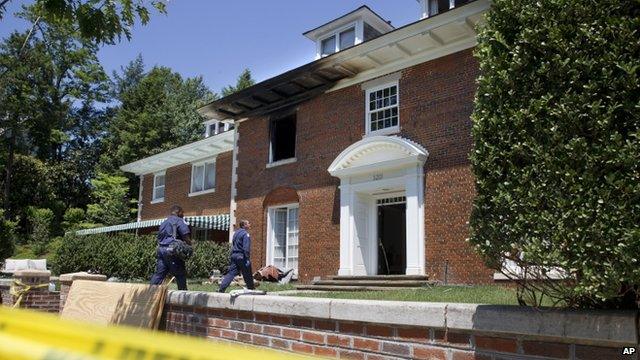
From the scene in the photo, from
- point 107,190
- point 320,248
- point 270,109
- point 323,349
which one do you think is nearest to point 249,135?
point 270,109

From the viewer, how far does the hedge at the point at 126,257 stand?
17766 millimetres

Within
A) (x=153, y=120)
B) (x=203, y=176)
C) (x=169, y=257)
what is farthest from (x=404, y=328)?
(x=153, y=120)

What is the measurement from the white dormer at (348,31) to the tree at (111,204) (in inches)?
802

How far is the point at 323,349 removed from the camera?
4.38 m

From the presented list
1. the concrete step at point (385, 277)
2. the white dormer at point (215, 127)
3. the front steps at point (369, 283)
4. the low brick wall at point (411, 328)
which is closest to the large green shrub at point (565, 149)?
the low brick wall at point (411, 328)

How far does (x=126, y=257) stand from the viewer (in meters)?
18.0

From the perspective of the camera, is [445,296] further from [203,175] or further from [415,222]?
[203,175]

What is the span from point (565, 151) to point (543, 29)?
0.80 meters

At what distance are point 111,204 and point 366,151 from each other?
23.8 metres

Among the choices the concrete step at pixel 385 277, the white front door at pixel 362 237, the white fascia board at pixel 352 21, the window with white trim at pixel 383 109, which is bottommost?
the concrete step at pixel 385 277

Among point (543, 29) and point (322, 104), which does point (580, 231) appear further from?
point (322, 104)

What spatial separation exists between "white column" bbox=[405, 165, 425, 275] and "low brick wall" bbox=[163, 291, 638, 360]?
907 centimetres

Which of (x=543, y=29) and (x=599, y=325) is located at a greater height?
(x=543, y=29)

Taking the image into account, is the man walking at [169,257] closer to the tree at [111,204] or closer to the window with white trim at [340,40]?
the window with white trim at [340,40]
